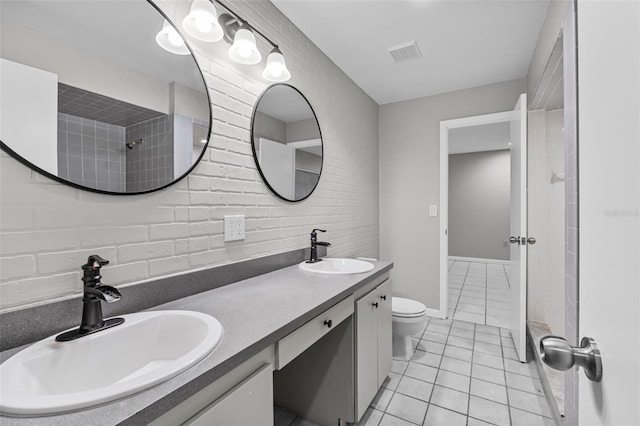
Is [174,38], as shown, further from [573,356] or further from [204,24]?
[573,356]

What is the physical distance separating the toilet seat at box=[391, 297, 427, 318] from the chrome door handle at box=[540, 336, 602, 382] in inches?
68.1

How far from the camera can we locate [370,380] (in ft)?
5.32

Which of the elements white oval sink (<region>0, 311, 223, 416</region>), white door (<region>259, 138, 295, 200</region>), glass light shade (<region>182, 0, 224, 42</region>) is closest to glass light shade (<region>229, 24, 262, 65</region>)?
glass light shade (<region>182, 0, 224, 42</region>)

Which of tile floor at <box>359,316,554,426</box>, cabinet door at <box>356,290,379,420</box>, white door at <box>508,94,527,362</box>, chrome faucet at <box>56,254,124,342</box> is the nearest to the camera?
chrome faucet at <box>56,254,124,342</box>

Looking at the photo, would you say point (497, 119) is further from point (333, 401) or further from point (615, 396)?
point (615, 396)


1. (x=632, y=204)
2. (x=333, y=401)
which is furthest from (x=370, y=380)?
(x=632, y=204)

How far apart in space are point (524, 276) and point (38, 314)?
267 centimetres

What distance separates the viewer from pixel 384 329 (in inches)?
70.5

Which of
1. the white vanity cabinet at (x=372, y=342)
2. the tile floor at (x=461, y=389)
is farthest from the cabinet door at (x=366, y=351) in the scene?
the tile floor at (x=461, y=389)

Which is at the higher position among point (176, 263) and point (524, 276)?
point (176, 263)

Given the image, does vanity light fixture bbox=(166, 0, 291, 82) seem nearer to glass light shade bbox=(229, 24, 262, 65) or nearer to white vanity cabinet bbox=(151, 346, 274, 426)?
glass light shade bbox=(229, 24, 262, 65)

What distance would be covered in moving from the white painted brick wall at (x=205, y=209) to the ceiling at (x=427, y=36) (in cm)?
16

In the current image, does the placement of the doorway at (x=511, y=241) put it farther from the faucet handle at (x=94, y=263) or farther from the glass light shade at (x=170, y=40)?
the faucet handle at (x=94, y=263)

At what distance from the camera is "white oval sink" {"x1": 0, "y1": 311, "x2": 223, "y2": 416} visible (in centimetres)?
53
